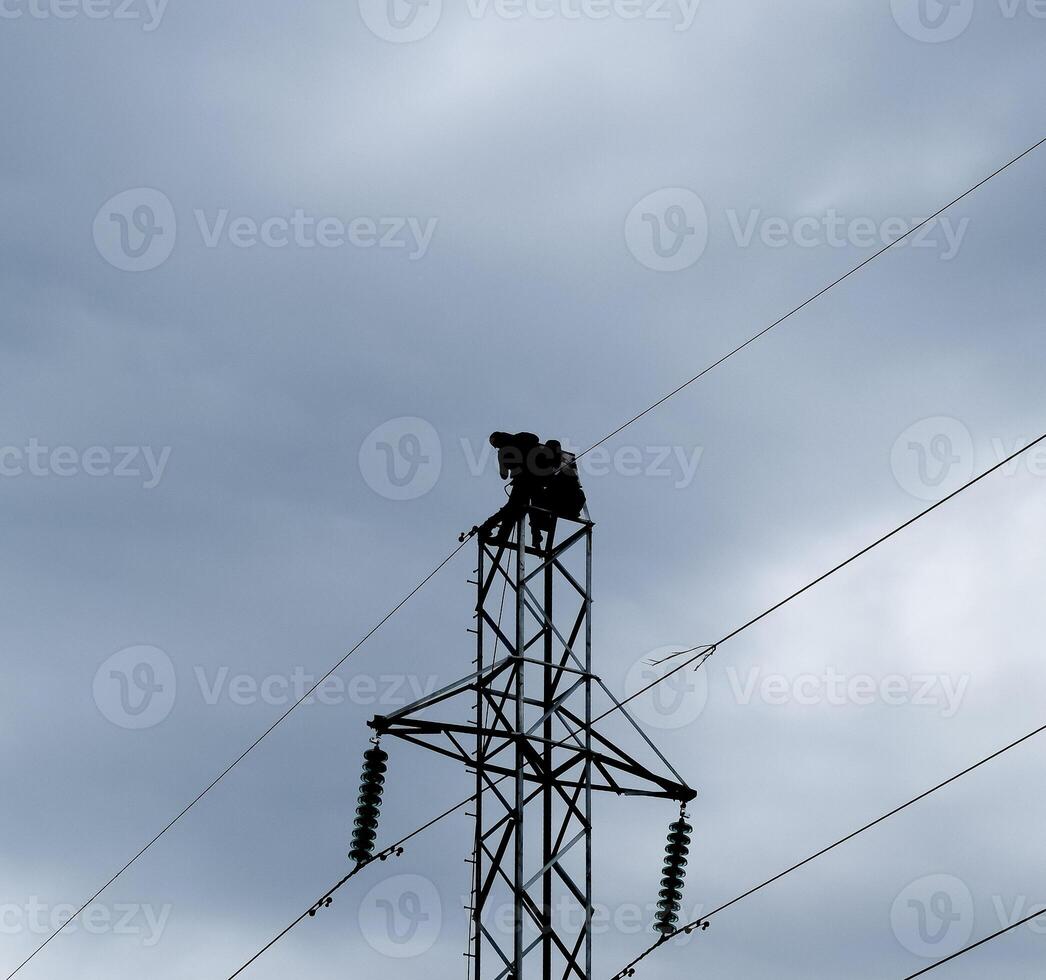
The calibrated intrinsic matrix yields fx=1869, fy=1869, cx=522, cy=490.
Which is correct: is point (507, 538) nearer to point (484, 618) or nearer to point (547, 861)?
point (484, 618)

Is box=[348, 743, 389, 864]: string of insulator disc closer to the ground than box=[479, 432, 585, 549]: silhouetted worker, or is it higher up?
closer to the ground

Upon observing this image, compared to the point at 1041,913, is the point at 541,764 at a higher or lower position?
higher

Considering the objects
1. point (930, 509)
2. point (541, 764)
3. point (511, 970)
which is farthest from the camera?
point (541, 764)

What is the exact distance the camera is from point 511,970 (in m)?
26.8

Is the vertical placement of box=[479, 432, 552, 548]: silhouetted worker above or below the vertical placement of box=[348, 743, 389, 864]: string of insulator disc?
above

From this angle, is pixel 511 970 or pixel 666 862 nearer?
pixel 511 970

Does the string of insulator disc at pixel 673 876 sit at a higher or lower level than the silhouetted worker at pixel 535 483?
lower

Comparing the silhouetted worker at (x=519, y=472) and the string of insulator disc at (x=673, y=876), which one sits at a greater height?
the silhouetted worker at (x=519, y=472)

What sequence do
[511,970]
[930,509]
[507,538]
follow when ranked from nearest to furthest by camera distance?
[930,509] < [511,970] < [507,538]

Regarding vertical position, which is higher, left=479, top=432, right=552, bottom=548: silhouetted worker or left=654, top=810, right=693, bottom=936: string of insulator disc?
left=479, top=432, right=552, bottom=548: silhouetted worker

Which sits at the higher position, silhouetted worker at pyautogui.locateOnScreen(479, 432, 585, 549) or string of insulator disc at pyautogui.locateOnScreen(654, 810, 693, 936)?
silhouetted worker at pyautogui.locateOnScreen(479, 432, 585, 549)

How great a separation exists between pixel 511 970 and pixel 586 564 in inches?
276

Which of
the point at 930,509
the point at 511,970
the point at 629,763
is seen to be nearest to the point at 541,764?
the point at 629,763

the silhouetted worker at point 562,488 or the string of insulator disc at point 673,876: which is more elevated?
the silhouetted worker at point 562,488
